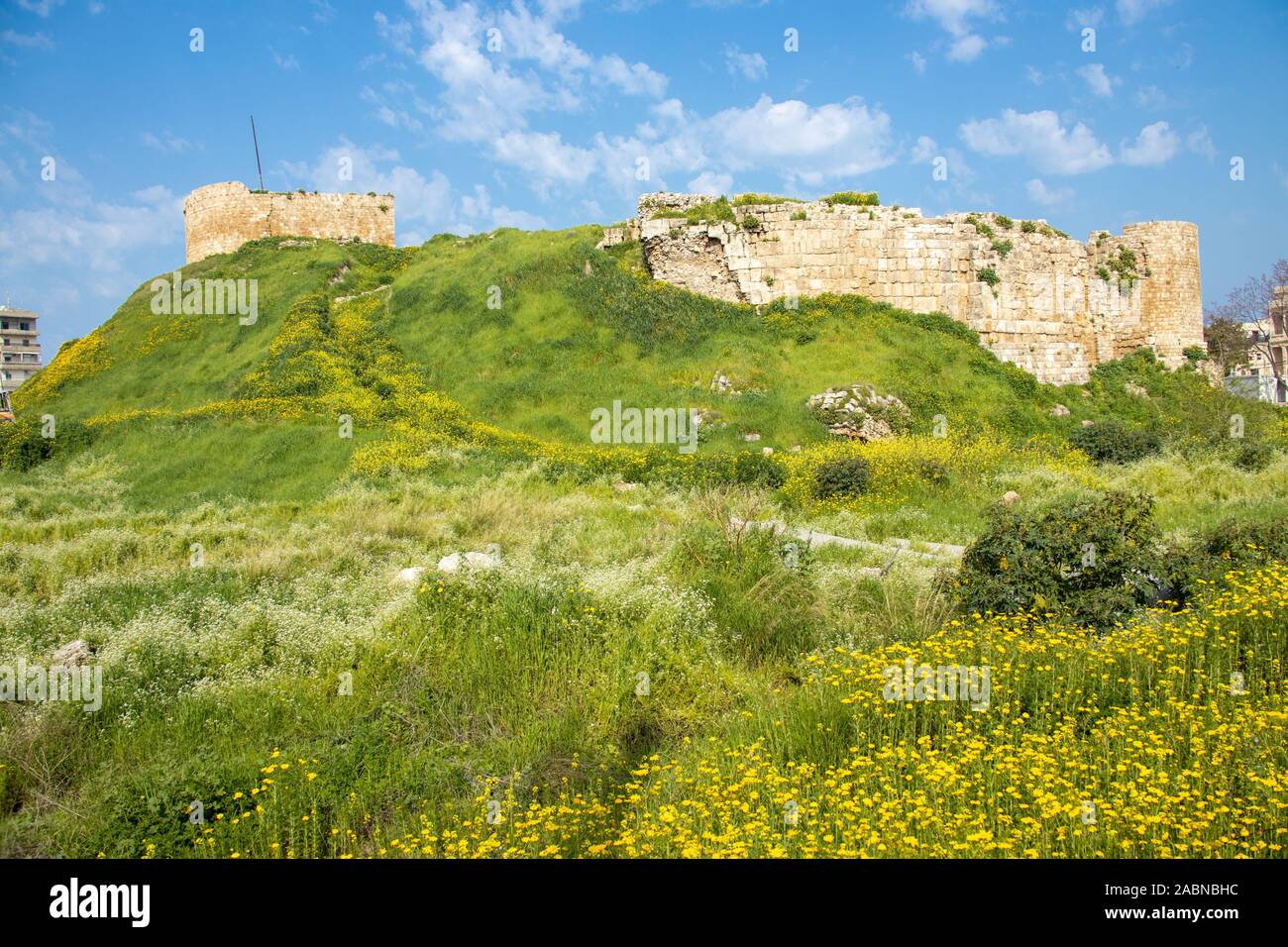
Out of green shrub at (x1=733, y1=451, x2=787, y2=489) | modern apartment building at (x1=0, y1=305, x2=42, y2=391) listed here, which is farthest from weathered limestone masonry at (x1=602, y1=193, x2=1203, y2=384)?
modern apartment building at (x1=0, y1=305, x2=42, y2=391)

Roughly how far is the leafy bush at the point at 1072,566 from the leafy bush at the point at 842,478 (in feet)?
23.4

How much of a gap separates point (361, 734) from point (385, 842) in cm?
127

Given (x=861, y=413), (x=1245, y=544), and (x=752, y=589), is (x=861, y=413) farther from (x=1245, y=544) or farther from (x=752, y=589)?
(x=752, y=589)

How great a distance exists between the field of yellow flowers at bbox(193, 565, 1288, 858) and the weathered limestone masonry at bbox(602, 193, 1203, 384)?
62.1 feet

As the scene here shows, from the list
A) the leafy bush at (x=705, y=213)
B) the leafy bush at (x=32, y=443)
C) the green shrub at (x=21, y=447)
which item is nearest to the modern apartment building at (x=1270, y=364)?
the leafy bush at (x=705, y=213)

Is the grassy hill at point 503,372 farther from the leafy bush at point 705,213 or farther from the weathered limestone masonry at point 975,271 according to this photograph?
the leafy bush at point 705,213

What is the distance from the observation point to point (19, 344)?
3376 inches

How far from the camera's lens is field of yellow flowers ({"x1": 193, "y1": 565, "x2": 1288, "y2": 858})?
426 centimetres

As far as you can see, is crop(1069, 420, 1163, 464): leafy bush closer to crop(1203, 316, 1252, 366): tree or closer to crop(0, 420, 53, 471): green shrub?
crop(1203, 316, 1252, 366): tree

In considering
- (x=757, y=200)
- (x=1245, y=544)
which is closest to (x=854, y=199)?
(x=757, y=200)

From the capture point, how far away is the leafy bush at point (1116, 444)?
61.6ft

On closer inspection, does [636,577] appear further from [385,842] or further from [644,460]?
[644,460]

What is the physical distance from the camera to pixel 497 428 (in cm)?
2047
